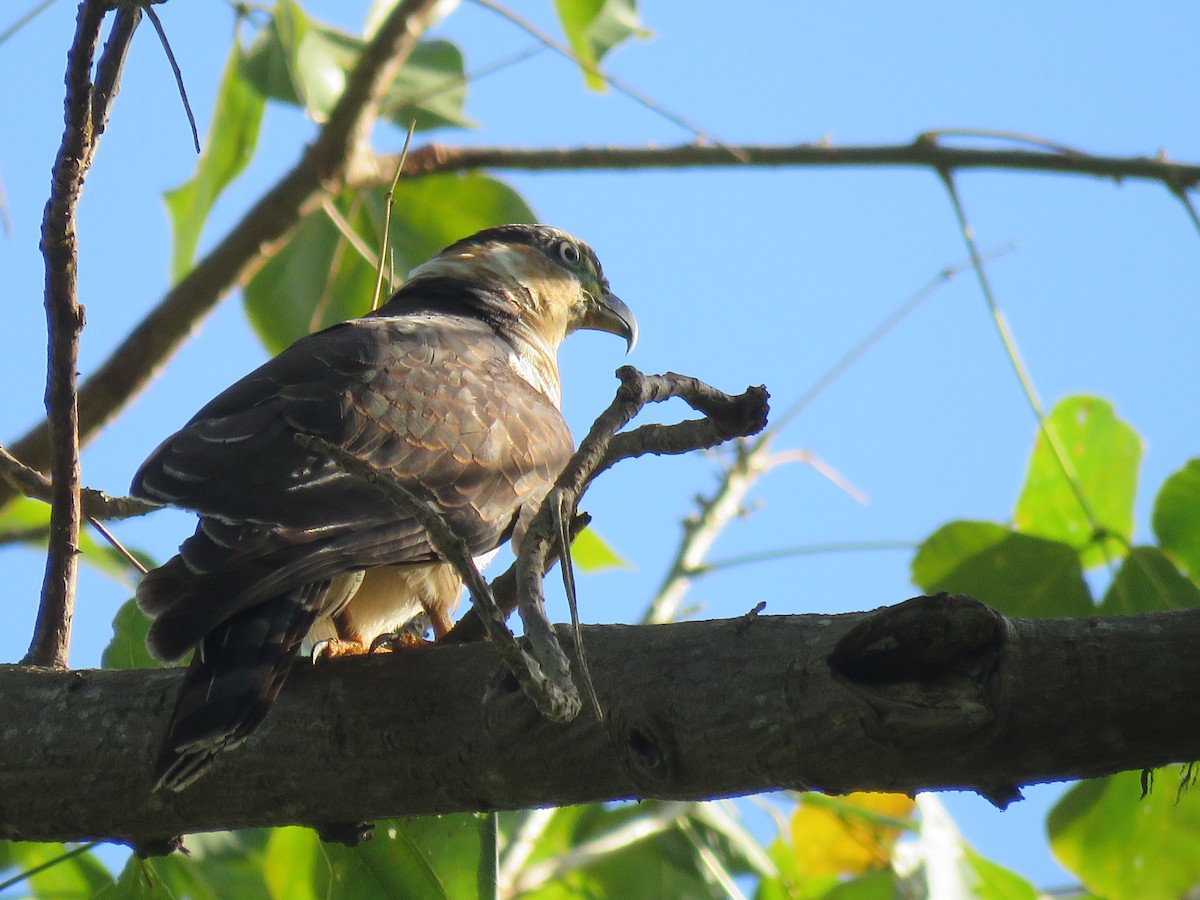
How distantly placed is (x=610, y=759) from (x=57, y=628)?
1214 millimetres

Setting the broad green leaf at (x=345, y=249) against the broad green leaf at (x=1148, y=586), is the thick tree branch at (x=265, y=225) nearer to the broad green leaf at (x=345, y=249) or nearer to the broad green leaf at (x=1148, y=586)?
Answer: the broad green leaf at (x=345, y=249)

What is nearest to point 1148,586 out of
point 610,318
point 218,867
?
point 218,867

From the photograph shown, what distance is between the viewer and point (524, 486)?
10.7 ft

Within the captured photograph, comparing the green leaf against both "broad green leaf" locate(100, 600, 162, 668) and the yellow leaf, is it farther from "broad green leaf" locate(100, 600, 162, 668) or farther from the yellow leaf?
the yellow leaf

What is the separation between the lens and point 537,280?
536 centimetres

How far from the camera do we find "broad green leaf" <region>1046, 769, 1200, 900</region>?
11.6 feet

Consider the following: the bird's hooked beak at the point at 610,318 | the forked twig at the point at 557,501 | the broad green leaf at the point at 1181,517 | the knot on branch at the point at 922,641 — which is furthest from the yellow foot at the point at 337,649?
the bird's hooked beak at the point at 610,318

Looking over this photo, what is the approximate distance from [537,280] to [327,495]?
276 cm

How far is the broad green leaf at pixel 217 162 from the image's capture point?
14.5 feet

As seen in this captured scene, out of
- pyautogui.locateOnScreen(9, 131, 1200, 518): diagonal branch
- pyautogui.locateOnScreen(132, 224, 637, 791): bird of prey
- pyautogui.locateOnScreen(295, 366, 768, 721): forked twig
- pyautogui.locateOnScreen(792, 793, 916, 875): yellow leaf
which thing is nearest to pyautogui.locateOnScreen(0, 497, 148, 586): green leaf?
pyautogui.locateOnScreen(9, 131, 1200, 518): diagonal branch

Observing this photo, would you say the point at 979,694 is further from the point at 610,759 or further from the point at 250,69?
the point at 250,69

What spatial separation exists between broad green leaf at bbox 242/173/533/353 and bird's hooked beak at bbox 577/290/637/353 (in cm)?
90

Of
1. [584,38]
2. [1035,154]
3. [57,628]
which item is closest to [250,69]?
[584,38]

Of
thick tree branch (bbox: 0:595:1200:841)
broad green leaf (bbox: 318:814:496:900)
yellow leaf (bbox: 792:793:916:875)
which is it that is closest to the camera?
thick tree branch (bbox: 0:595:1200:841)
